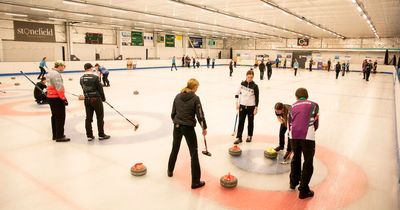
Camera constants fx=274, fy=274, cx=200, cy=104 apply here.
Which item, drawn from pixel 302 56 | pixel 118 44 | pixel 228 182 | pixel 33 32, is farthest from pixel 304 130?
pixel 302 56

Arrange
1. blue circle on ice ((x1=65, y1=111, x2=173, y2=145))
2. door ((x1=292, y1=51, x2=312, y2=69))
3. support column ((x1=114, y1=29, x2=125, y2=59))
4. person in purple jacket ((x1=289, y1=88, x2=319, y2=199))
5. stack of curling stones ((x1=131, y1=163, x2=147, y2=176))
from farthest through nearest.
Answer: door ((x1=292, y1=51, x2=312, y2=69)) → support column ((x1=114, y1=29, x2=125, y2=59)) → blue circle on ice ((x1=65, y1=111, x2=173, y2=145)) → stack of curling stones ((x1=131, y1=163, x2=147, y2=176)) → person in purple jacket ((x1=289, y1=88, x2=319, y2=199))

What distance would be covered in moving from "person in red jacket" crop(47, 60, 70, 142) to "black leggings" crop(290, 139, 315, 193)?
4824mm

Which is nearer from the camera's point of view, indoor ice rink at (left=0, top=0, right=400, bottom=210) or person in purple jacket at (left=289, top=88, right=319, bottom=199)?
person in purple jacket at (left=289, top=88, right=319, bottom=199)

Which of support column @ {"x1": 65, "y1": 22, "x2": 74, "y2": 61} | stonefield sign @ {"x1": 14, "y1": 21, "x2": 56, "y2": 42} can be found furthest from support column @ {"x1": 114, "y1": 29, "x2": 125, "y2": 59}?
stonefield sign @ {"x1": 14, "y1": 21, "x2": 56, "y2": 42}

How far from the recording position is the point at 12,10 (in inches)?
795

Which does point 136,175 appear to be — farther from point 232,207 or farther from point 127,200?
point 232,207

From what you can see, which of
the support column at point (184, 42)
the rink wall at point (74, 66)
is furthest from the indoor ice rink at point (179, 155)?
the support column at point (184, 42)

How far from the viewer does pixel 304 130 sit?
3633mm

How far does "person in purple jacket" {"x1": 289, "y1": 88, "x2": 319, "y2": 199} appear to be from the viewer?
363cm

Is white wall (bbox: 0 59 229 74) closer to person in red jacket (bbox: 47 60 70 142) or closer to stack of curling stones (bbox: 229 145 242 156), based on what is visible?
person in red jacket (bbox: 47 60 70 142)

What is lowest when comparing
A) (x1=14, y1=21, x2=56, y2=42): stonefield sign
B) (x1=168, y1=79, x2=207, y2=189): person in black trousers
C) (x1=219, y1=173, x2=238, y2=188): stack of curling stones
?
(x1=219, y1=173, x2=238, y2=188): stack of curling stones

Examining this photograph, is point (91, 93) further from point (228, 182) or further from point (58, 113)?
point (228, 182)

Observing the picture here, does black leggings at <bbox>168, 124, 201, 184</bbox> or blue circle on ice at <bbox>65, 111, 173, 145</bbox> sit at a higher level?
black leggings at <bbox>168, 124, 201, 184</bbox>

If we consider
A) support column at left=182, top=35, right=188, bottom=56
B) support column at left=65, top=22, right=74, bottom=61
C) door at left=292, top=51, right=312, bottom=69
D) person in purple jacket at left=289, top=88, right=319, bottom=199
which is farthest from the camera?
door at left=292, top=51, right=312, bottom=69
